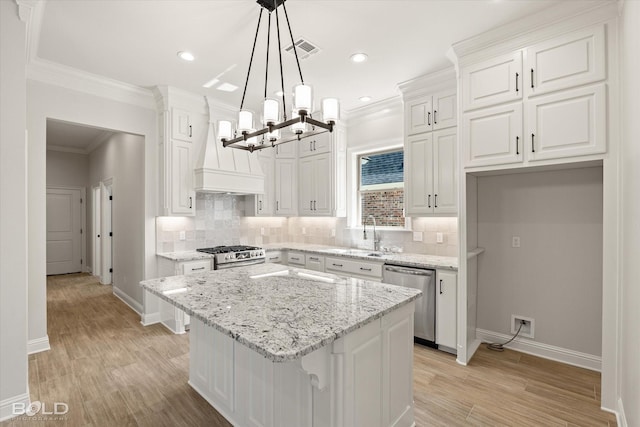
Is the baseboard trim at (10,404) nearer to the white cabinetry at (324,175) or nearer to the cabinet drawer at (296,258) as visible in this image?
the cabinet drawer at (296,258)

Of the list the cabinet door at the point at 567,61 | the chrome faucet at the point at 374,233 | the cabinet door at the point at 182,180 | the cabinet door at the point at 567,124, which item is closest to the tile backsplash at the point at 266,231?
the chrome faucet at the point at 374,233

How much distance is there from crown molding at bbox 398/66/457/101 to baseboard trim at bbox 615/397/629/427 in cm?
298

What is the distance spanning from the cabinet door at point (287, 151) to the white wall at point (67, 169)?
18.2 feet

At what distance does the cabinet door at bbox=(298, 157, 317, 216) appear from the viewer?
491 cm

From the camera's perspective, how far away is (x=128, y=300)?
15.9 feet

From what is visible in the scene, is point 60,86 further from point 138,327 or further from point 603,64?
point 603,64

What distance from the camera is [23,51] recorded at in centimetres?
226

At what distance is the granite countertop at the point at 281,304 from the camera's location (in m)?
1.28

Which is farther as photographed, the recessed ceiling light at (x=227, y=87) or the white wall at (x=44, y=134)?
the recessed ceiling light at (x=227, y=87)

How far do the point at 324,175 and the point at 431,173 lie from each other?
1694mm

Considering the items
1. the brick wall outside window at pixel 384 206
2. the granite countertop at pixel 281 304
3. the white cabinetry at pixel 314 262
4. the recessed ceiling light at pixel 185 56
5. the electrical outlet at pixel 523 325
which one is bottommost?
the electrical outlet at pixel 523 325

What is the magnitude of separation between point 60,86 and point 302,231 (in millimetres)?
3667

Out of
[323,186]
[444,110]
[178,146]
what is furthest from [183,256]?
[444,110]

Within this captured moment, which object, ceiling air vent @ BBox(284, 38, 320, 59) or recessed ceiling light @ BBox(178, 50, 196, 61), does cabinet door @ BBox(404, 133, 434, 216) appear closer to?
ceiling air vent @ BBox(284, 38, 320, 59)
